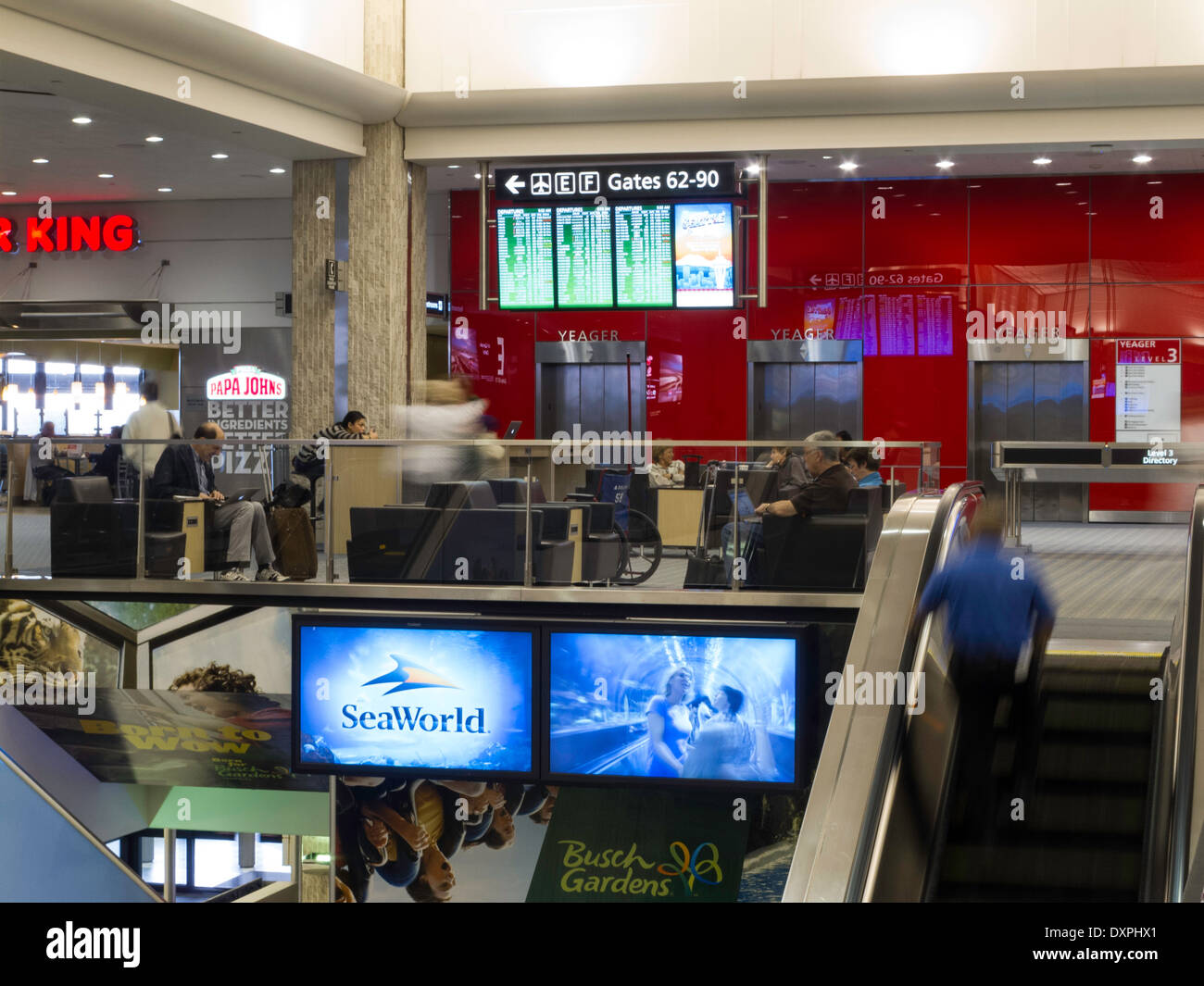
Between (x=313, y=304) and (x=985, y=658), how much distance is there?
7173 mm

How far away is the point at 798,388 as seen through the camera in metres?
16.8

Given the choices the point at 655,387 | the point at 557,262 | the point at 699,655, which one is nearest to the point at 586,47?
the point at 557,262

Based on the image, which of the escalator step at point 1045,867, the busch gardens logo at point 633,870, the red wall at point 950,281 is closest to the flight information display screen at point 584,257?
the busch gardens logo at point 633,870

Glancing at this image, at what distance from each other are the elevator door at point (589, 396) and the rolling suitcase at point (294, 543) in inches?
336

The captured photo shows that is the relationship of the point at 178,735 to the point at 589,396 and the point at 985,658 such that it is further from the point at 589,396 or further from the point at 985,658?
the point at 589,396

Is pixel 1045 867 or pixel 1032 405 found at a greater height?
pixel 1032 405

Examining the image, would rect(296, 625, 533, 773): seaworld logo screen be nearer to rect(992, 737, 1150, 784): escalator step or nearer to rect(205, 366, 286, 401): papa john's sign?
rect(992, 737, 1150, 784): escalator step

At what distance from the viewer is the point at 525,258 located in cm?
984

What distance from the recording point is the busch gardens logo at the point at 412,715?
8867 mm

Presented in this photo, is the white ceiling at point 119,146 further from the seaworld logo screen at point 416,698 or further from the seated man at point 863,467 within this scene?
the seated man at point 863,467

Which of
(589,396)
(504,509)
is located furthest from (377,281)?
(589,396)
